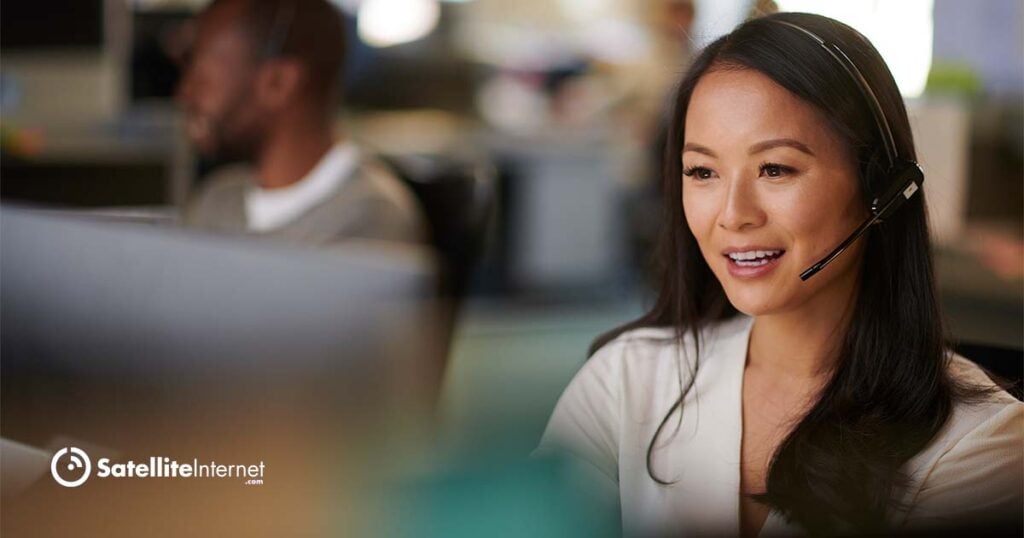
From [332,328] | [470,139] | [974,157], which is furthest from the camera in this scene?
[470,139]

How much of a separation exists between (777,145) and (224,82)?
1.09 m

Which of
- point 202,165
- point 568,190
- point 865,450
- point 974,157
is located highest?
point 568,190

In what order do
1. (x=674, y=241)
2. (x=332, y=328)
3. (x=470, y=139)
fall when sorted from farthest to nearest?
(x=470, y=139), (x=674, y=241), (x=332, y=328)

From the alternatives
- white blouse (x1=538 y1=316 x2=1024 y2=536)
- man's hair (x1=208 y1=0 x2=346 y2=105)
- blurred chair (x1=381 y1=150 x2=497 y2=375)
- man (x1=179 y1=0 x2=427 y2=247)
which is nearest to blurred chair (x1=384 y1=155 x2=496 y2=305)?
blurred chair (x1=381 y1=150 x2=497 y2=375)

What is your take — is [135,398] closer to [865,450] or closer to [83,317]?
[83,317]

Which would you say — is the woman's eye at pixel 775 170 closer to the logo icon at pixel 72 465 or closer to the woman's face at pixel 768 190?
the woman's face at pixel 768 190

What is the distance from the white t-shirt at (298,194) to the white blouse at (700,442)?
3.15ft

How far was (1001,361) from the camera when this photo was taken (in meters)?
0.62

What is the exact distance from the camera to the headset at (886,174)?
544 mm

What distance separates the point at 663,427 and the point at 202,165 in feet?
8.92

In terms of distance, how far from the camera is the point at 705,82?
55 cm

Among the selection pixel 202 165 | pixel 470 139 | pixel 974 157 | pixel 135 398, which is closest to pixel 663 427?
pixel 135 398

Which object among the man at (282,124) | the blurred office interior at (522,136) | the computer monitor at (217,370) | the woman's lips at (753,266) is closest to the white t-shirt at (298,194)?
the man at (282,124)

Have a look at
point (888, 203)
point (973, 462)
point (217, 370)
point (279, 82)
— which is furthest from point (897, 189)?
point (279, 82)
